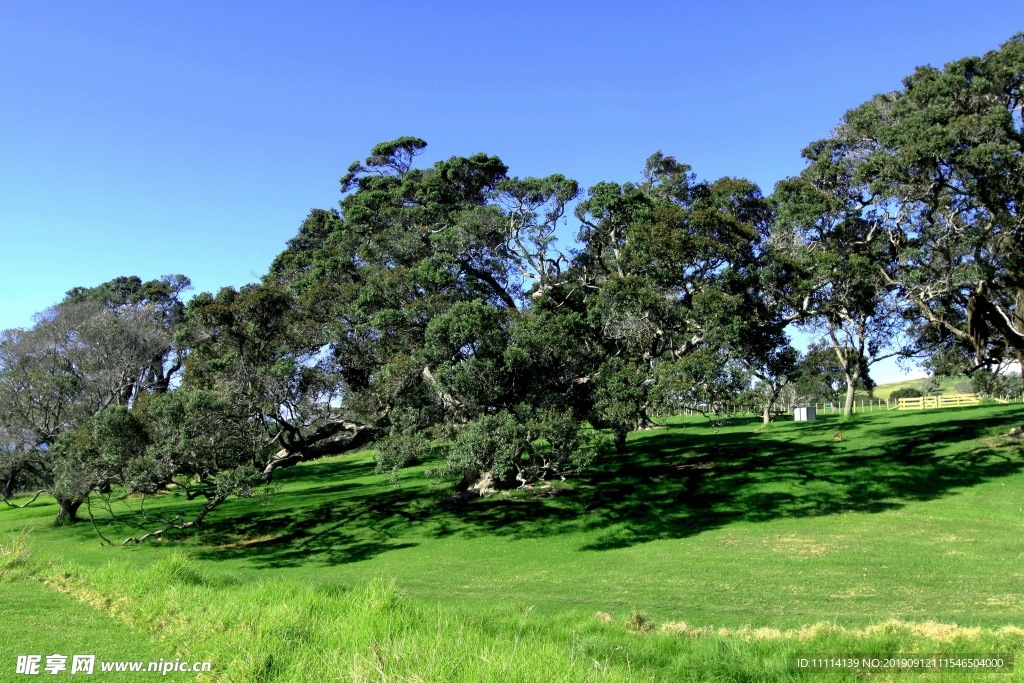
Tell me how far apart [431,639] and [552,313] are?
1726 cm

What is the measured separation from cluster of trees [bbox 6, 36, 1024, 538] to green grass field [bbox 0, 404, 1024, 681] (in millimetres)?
2584

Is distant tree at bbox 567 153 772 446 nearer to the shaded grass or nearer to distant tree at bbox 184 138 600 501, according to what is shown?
distant tree at bbox 184 138 600 501

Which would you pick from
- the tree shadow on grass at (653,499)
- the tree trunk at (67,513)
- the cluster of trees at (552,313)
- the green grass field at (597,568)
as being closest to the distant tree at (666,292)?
the cluster of trees at (552,313)

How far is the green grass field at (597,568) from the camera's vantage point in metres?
7.04

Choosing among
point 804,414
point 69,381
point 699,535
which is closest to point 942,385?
point 804,414

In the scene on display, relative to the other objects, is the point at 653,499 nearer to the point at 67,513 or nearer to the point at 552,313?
the point at 552,313

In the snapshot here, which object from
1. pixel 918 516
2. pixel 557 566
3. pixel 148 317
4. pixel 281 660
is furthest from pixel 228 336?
pixel 918 516

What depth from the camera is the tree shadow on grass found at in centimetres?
2159

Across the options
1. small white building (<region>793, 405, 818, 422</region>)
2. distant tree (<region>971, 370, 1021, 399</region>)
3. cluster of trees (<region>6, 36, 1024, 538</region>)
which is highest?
cluster of trees (<region>6, 36, 1024, 538</region>)

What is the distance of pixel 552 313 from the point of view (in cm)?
2314

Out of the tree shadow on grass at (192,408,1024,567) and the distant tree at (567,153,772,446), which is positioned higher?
the distant tree at (567,153,772,446)

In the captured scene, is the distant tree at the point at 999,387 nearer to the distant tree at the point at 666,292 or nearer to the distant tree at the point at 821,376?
the distant tree at the point at 821,376

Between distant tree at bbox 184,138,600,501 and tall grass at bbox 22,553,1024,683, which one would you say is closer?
tall grass at bbox 22,553,1024,683

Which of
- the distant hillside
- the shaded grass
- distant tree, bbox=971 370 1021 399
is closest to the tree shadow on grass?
the shaded grass
